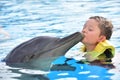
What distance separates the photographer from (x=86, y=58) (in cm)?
773

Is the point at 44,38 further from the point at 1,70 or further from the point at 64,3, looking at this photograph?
the point at 64,3

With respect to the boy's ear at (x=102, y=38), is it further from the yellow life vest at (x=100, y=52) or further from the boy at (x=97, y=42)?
the yellow life vest at (x=100, y=52)

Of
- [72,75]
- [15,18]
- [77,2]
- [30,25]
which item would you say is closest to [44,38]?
[72,75]

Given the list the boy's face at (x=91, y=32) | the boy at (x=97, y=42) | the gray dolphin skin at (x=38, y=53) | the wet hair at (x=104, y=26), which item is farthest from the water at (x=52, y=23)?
Result: the wet hair at (x=104, y=26)

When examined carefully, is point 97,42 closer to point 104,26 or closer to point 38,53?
point 104,26

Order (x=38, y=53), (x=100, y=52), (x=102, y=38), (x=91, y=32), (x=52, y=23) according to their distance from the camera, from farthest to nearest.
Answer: (x=52, y=23)
(x=102, y=38)
(x=91, y=32)
(x=100, y=52)
(x=38, y=53)

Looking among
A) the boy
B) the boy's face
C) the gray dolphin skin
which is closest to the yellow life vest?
the boy

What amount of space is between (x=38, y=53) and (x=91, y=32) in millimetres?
1039

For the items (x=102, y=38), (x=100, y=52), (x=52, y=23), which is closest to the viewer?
(x=100, y=52)

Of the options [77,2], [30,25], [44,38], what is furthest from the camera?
[77,2]

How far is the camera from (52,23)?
12508mm

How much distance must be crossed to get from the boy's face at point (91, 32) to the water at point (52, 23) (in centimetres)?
43

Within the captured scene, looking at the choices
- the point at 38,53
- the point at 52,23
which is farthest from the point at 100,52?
the point at 52,23

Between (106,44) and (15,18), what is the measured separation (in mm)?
6247
